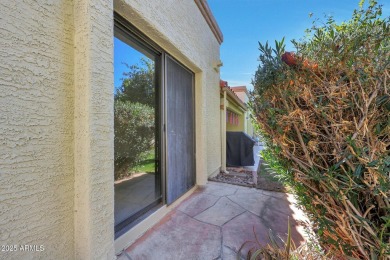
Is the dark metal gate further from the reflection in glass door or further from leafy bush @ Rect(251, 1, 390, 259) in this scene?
leafy bush @ Rect(251, 1, 390, 259)

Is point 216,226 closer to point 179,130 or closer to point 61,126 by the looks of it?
point 179,130

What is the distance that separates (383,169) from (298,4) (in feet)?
19.1

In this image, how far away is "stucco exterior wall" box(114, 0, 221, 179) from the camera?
2.83 meters

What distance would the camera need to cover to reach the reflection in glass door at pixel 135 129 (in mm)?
2756

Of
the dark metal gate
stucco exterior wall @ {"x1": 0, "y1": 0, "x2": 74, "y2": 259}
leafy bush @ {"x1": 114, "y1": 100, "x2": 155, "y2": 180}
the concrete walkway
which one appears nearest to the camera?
stucco exterior wall @ {"x1": 0, "y1": 0, "x2": 74, "y2": 259}

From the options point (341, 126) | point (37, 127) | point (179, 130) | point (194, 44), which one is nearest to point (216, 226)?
point (179, 130)

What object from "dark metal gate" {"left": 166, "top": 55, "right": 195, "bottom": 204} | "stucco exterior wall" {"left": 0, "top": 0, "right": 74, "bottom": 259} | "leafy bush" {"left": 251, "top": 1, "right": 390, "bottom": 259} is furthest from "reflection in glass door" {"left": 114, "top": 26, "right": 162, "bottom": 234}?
"leafy bush" {"left": 251, "top": 1, "right": 390, "bottom": 259}

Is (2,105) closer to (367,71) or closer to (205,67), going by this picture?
(367,71)

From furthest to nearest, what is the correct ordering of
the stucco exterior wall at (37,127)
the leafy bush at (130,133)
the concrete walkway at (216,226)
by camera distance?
the leafy bush at (130,133)
the concrete walkway at (216,226)
the stucco exterior wall at (37,127)

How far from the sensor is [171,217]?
3.51 m

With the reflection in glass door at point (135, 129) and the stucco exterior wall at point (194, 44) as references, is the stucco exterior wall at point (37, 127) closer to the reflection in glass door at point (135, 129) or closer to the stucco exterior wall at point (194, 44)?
the reflection in glass door at point (135, 129)

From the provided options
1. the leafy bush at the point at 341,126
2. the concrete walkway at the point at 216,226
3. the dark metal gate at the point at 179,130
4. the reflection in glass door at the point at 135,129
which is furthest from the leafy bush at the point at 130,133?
the leafy bush at the point at 341,126

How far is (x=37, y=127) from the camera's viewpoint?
5.35 ft

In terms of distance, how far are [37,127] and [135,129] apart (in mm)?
1495
